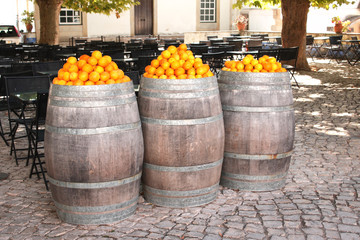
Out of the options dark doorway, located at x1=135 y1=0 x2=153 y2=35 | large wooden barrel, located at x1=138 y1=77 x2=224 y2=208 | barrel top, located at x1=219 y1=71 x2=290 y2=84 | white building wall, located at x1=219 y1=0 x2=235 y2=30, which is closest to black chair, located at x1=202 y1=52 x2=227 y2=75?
barrel top, located at x1=219 y1=71 x2=290 y2=84

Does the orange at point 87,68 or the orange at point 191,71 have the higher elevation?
the orange at point 87,68

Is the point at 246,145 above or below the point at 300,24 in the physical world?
below

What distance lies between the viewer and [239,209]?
4.17m

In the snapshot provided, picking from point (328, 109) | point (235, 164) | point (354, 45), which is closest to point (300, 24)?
point (354, 45)

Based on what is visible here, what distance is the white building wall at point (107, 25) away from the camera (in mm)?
25219

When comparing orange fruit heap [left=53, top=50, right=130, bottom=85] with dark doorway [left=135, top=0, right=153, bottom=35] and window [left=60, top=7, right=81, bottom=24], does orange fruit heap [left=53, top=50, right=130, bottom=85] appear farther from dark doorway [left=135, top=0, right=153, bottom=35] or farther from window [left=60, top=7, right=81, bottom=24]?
dark doorway [left=135, top=0, right=153, bottom=35]

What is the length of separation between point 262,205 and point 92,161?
152 centimetres

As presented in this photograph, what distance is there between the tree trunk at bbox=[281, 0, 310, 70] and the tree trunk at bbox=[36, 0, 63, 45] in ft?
21.0

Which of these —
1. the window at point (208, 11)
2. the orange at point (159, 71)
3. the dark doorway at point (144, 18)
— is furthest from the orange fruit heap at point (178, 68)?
the window at point (208, 11)

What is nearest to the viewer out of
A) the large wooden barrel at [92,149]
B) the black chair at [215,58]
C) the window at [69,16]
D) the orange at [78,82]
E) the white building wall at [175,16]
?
the large wooden barrel at [92,149]

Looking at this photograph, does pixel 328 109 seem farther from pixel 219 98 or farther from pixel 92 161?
pixel 92 161

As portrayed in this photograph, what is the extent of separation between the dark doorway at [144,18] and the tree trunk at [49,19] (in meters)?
12.2

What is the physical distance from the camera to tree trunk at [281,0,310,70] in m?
13.2

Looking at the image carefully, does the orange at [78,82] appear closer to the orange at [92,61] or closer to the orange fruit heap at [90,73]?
the orange fruit heap at [90,73]
